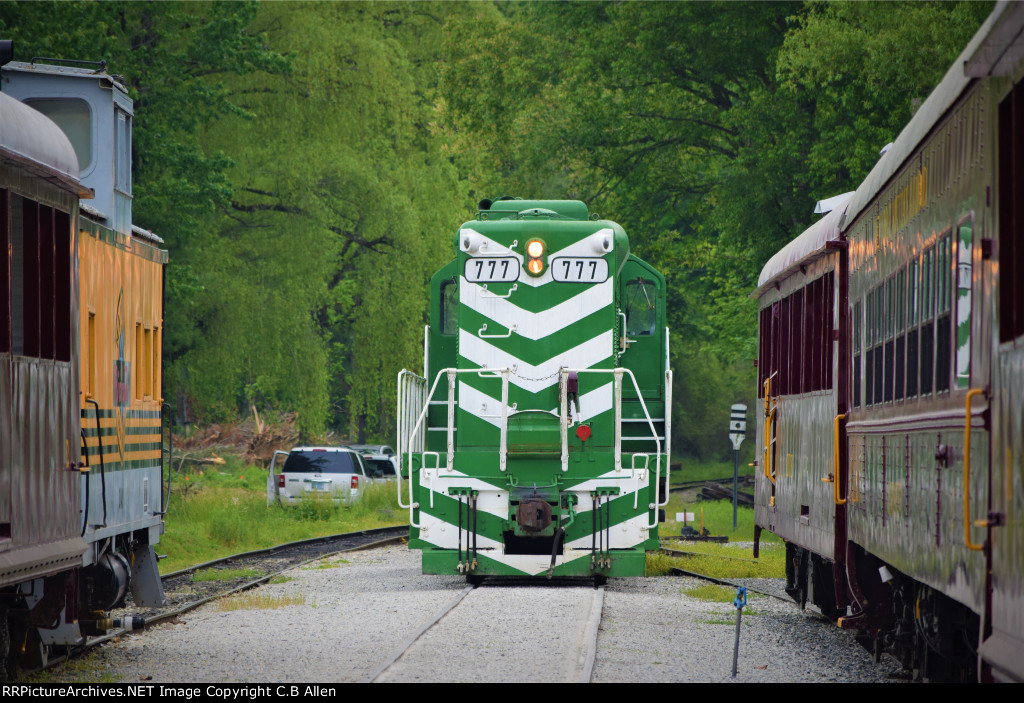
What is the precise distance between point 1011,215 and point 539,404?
10.6m

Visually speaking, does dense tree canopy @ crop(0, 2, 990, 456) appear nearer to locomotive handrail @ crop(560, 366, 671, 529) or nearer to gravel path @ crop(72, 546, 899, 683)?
locomotive handrail @ crop(560, 366, 671, 529)

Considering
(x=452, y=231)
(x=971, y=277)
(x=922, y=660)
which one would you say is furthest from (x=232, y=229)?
(x=971, y=277)

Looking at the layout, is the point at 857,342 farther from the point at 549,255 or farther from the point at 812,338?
the point at 549,255

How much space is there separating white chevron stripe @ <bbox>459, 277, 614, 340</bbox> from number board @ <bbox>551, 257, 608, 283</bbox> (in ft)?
0.36

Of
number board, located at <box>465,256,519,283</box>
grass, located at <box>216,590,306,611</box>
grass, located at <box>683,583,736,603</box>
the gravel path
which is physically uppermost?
number board, located at <box>465,256,519,283</box>

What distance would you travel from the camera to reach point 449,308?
1672 centimetres

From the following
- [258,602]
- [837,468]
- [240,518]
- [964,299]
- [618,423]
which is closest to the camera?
[964,299]

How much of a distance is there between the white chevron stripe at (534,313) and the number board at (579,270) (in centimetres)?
11

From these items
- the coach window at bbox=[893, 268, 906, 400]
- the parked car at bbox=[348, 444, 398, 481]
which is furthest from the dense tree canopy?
the coach window at bbox=[893, 268, 906, 400]

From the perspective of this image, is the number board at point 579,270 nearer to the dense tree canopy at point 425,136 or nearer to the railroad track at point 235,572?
the railroad track at point 235,572

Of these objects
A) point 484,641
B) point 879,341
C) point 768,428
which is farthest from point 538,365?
point 879,341

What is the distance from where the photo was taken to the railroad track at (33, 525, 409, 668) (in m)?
13.3

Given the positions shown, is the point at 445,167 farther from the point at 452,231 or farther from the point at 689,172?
the point at 689,172

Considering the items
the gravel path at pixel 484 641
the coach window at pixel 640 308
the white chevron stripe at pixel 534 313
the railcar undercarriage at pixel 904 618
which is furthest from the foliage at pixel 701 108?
the railcar undercarriage at pixel 904 618
